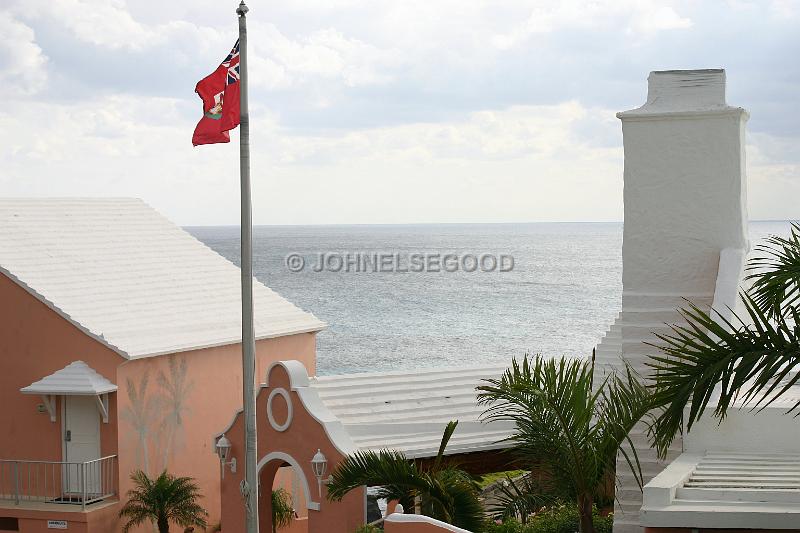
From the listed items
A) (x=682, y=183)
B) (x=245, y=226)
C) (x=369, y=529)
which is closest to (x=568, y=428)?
(x=682, y=183)

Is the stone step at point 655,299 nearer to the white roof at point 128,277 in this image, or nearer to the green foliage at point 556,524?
the green foliage at point 556,524

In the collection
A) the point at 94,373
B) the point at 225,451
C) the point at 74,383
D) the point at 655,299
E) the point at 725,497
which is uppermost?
the point at 655,299

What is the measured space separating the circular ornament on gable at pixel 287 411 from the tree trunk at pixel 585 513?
6395mm

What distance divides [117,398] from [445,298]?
97958 millimetres

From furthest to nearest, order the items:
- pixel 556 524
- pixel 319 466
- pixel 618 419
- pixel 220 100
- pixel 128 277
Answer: pixel 128 277, pixel 319 466, pixel 556 524, pixel 220 100, pixel 618 419

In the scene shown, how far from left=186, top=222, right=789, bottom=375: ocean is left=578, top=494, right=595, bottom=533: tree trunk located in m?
65.0

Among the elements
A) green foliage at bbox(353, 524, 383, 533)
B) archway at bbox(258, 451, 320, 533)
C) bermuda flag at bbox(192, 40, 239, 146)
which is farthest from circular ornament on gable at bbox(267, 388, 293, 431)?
bermuda flag at bbox(192, 40, 239, 146)

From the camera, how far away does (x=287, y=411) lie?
17.1 meters

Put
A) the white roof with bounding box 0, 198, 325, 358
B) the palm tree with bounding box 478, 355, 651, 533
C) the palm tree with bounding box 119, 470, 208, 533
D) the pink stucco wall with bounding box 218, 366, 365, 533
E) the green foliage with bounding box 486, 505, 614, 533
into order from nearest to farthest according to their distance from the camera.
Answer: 1. the palm tree with bounding box 478, 355, 651, 533
2. the green foliage with bounding box 486, 505, 614, 533
3. the pink stucco wall with bounding box 218, 366, 365, 533
4. the palm tree with bounding box 119, 470, 208, 533
5. the white roof with bounding box 0, 198, 325, 358

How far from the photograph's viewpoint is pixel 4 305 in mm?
20422

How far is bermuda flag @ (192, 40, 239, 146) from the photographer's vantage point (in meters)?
12.9

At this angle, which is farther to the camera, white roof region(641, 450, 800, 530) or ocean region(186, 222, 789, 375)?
ocean region(186, 222, 789, 375)

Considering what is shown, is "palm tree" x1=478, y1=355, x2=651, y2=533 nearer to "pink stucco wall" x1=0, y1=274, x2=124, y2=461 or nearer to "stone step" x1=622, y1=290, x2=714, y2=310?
"stone step" x1=622, y1=290, x2=714, y2=310

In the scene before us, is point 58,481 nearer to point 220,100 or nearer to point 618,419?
point 220,100
